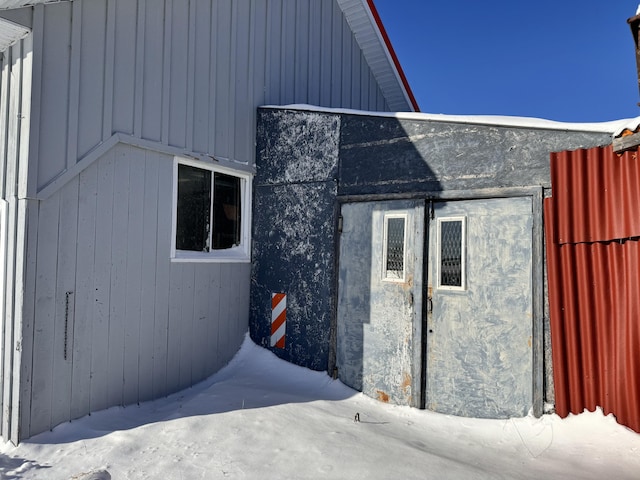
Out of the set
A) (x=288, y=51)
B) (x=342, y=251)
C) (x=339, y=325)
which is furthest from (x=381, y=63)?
(x=339, y=325)

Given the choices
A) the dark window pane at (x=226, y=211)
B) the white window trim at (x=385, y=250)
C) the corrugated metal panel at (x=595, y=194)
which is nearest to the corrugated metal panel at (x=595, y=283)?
the corrugated metal panel at (x=595, y=194)

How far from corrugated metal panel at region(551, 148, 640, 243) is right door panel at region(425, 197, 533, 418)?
40 cm

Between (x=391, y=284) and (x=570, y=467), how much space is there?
Result: 252 cm

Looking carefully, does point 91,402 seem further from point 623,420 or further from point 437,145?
point 623,420

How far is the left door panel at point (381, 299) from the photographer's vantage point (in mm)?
5422

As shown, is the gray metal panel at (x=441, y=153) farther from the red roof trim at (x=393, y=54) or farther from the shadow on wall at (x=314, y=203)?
the red roof trim at (x=393, y=54)

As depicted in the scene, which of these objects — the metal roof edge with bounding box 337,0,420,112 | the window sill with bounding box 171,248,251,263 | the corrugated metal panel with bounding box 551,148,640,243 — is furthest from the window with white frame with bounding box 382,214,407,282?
the metal roof edge with bounding box 337,0,420,112

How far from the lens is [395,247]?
5660 mm

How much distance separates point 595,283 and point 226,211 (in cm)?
446

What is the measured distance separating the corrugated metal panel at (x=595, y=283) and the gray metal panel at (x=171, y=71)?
13.4 feet

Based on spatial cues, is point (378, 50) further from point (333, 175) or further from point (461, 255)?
point (461, 255)

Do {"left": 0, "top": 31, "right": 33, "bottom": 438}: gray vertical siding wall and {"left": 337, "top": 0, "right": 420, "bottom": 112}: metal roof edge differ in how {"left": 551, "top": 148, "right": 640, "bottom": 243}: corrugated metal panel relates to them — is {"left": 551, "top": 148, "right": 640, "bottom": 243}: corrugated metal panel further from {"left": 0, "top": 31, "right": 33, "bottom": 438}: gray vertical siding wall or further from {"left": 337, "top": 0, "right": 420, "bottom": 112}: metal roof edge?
{"left": 337, "top": 0, "right": 420, "bottom": 112}: metal roof edge

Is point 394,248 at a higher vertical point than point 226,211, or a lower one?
lower

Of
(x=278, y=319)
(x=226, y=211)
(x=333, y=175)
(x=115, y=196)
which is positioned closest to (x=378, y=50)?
(x=333, y=175)
